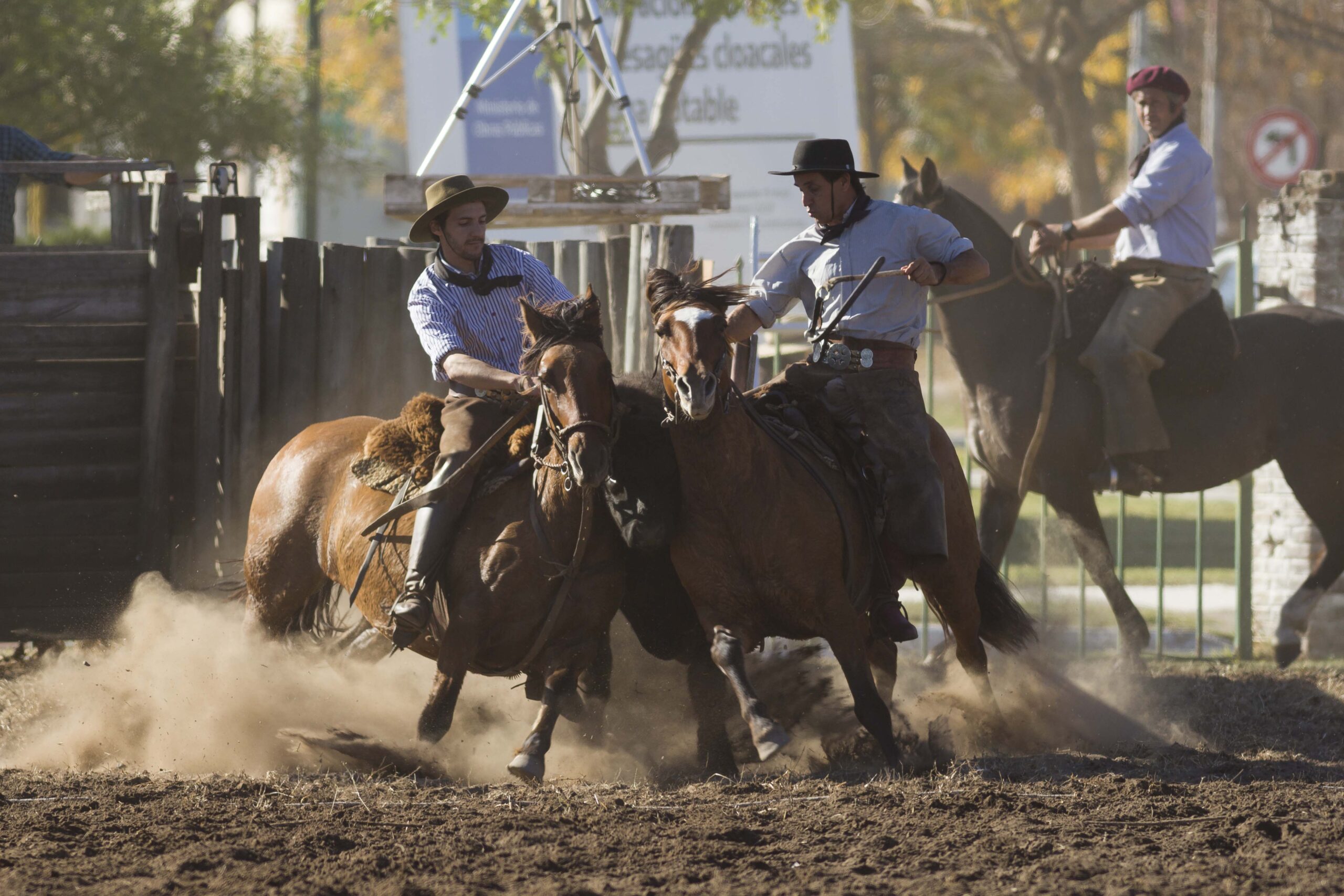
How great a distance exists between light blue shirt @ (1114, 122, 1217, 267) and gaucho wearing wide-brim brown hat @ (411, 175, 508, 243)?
3703 mm

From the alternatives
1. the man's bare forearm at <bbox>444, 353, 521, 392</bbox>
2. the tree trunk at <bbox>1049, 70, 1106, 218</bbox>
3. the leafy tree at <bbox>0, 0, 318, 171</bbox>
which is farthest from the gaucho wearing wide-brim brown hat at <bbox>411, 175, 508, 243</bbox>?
the tree trunk at <bbox>1049, 70, 1106, 218</bbox>

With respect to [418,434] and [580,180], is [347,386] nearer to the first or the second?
[580,180]

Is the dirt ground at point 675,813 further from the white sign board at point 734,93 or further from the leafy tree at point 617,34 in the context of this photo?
the white sign board at point 734,93

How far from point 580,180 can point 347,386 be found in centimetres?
169

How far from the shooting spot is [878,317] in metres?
6.16

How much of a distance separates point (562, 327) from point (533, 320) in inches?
4.2

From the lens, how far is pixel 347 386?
827 cm

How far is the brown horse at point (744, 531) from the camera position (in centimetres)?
527

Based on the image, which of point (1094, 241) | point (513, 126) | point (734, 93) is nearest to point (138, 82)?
point (513, 126)

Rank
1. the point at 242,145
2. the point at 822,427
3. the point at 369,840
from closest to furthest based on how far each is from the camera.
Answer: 1. the point at 369,840
2. the point at 822,427
3. the point at 242,145

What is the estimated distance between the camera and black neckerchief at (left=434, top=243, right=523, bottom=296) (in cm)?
619

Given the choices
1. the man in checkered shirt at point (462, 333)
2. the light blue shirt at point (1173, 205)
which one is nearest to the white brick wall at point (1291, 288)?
the light blue shirt at point (1173, 205)

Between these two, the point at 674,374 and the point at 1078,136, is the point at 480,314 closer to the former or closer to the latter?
the point at 674,374

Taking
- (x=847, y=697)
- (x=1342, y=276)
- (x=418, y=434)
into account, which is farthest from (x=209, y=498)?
(x=1342, y=276)
